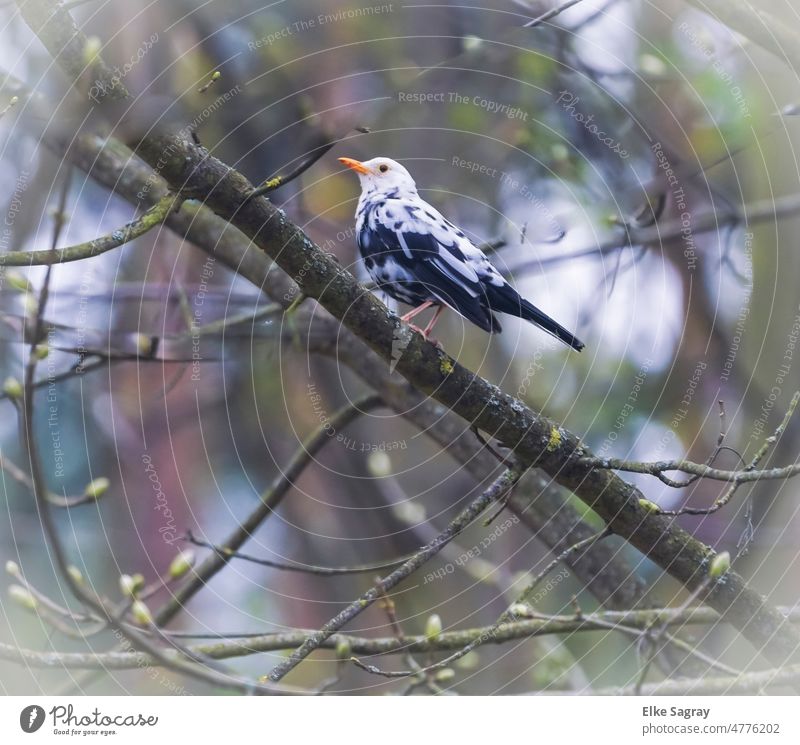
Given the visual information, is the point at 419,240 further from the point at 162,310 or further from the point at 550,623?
the point at 550,623

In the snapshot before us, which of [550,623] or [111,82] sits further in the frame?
[550,623]

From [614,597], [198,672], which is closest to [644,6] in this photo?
[614,597]

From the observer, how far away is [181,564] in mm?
703

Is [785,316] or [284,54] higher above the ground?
[284,54]

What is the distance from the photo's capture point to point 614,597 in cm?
86

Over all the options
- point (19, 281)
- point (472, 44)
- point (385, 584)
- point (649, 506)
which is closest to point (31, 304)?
point (19, 281)

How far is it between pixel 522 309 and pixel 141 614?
47 centimetres

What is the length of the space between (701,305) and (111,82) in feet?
2.07

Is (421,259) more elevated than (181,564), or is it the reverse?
(421,259)

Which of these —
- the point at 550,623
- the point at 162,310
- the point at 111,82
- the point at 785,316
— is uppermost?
the point at 111,82

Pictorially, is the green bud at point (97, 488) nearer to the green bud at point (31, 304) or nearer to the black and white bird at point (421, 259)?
the green bud at point (31, 304)

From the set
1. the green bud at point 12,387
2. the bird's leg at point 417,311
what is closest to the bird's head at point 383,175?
the bird's leg at point 417,311

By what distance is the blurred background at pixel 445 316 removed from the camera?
0.72 m

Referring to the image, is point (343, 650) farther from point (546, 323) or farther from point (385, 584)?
point (546, 323)
